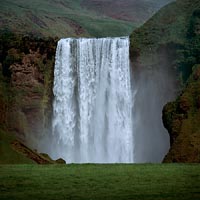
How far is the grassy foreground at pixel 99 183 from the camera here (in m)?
22.3

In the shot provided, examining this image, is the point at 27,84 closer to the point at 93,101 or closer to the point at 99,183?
the point at 93,101

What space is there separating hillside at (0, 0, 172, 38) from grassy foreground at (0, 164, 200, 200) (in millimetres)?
60019

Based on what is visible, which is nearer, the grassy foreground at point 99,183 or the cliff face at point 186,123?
the grassy foreground at point 99,183

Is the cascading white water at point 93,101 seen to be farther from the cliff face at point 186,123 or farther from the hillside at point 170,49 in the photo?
the cliff face at point 186,123

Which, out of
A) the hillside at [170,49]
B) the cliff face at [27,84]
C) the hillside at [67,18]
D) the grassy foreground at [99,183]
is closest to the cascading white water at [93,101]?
the cliff face at [27,84]

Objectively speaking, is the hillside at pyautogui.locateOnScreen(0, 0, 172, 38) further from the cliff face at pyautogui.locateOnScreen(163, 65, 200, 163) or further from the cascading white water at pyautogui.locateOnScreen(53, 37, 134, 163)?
the cliff face at pyautogui.locateOnScreen(163, 65, 200, 163)

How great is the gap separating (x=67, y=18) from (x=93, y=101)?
55.1 metres

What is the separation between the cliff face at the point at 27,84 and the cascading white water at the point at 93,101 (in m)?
1.23

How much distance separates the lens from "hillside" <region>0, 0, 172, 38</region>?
95500 millimetres

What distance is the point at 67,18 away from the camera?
111 metres

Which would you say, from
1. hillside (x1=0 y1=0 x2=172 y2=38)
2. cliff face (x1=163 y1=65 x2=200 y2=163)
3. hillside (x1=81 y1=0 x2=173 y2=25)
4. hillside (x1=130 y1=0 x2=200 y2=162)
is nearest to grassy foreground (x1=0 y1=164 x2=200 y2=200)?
cliff face (x1=163 y1=65 x2=200 y2=163)

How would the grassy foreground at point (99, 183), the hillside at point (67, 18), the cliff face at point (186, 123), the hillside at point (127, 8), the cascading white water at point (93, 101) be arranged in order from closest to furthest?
the grassy foreground at point (99, 183)
the cliff face at point (186, 123)
the cascading white water at point (93, 101)
the hillside at point (67, 18)
the hillside at point (127, 8)

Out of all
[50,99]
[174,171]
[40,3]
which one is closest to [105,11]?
[40,3]

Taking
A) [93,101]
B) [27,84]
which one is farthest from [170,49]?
[27,84]
